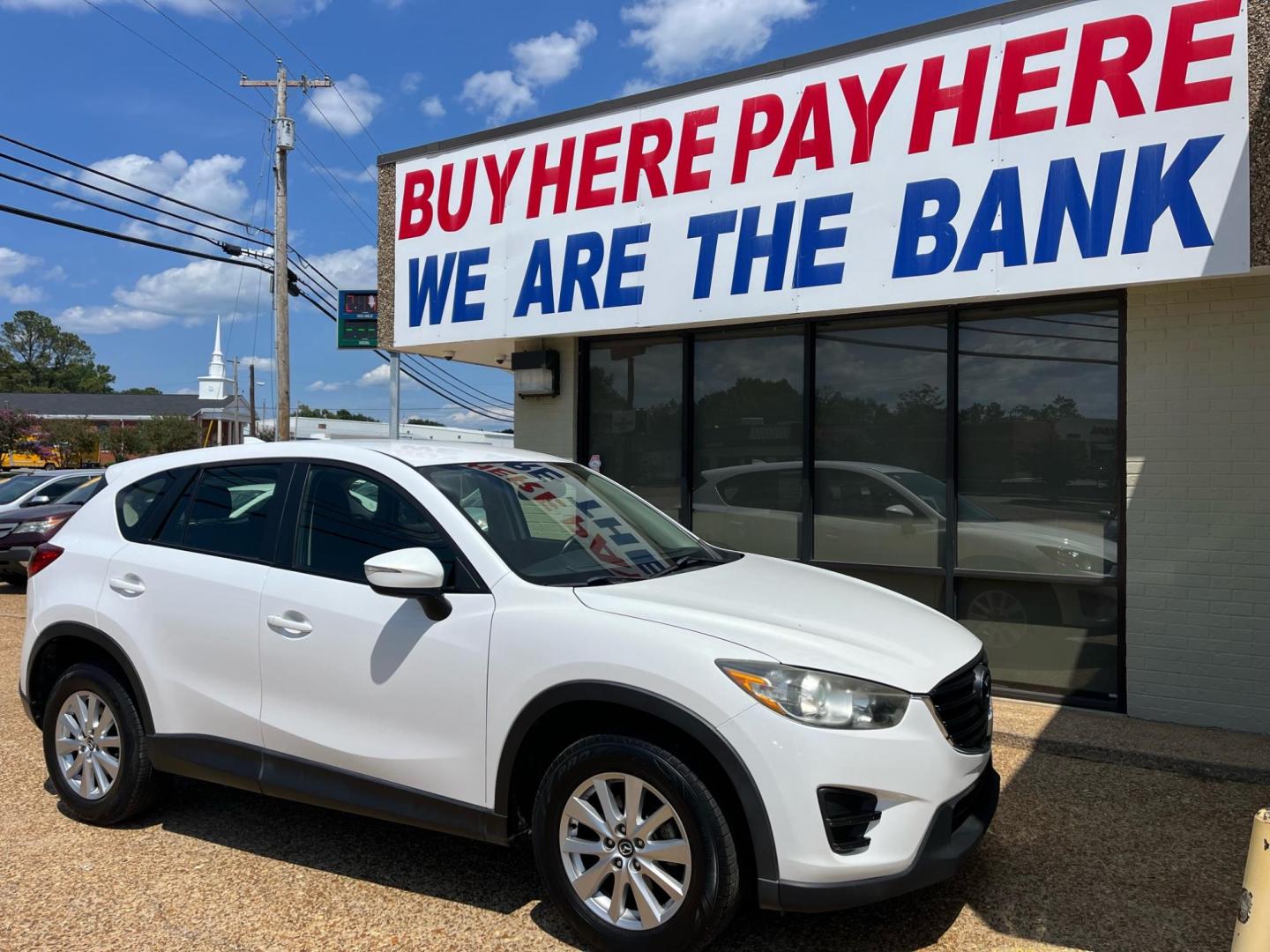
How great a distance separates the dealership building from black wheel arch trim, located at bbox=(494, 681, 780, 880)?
14.0ft

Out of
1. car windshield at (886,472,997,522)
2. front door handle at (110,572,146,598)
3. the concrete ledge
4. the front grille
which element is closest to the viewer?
the front grille

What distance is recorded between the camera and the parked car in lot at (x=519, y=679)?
288 centimetres

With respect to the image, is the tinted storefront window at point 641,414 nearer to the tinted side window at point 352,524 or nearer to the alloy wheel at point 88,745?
the tinted side window at point 352,524

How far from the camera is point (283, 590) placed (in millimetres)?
3783

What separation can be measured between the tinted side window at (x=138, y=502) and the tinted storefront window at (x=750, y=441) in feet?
14.6

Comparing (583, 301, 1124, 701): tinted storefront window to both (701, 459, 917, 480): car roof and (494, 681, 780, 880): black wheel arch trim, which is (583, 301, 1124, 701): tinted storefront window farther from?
(494, 681, 780, 880): black wheel arch trim

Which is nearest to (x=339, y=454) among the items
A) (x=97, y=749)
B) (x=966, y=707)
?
(x=97, y=749)

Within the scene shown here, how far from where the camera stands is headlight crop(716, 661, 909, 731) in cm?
288

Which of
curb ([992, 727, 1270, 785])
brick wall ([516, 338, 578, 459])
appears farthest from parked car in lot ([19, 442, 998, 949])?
brick wall ([516, 338, 578, 459])

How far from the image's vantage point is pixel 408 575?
10.9ft

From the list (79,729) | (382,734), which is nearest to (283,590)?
(382,734)

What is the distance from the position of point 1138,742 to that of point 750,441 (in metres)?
3.53

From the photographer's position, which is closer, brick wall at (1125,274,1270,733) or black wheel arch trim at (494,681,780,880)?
black wheel arch trim at (494,681,780,880)

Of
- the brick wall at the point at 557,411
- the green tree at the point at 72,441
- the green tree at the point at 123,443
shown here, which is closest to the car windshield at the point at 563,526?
the brick wall at the point at 557,411
